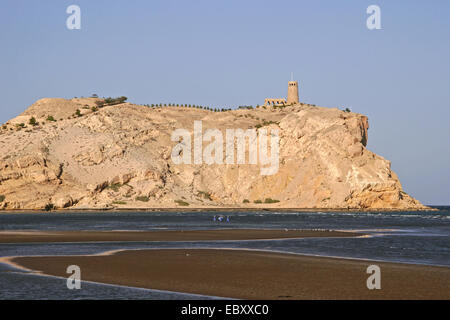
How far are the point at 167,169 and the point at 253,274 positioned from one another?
383 ft

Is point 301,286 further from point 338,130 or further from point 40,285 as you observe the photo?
point 338,130
